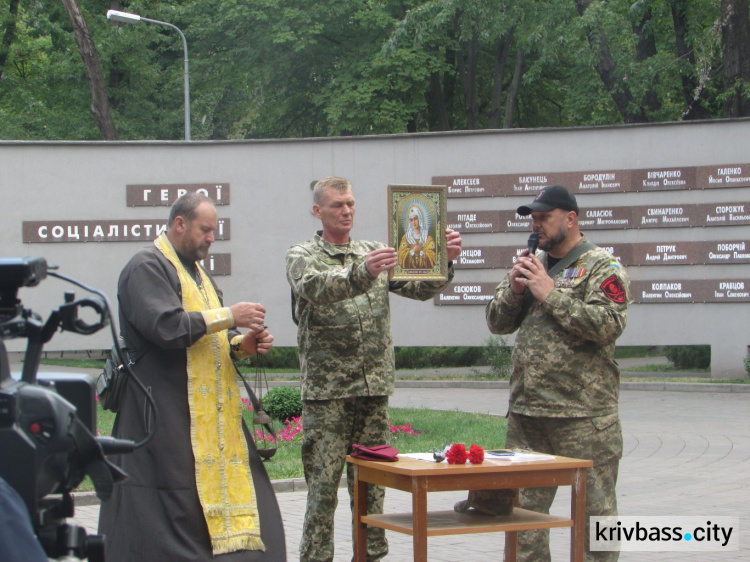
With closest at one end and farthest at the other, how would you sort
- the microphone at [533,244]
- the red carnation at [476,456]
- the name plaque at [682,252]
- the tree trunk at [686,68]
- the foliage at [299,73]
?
the red carnation at [476,456] < the microphone at [533,244] < the name plaque at [682,252] < the tree trunk at [686,68] < the foliage at [299,73]

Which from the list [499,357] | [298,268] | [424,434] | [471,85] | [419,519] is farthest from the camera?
[471,85]

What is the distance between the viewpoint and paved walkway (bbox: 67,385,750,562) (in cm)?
715

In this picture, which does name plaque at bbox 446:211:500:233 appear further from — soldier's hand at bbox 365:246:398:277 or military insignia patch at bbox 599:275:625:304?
soldier's hand at bbox 365:246:398:277

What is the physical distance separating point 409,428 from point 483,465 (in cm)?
764

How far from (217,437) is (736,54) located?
19.2 meters

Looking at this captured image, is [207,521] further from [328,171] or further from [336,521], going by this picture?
[328,171]

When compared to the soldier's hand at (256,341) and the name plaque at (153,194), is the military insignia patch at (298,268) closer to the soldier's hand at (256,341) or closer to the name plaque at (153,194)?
the soldier's hand at (256,341)

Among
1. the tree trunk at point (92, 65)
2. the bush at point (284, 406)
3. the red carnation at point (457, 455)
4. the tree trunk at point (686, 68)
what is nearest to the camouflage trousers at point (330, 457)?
the red carnation at point (457, 455)

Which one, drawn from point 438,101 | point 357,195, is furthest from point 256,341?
point 438,101

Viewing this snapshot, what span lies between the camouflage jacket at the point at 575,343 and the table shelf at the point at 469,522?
23.7 inches

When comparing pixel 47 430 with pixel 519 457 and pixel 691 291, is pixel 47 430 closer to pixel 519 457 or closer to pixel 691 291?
pixel 519 457

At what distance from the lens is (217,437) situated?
16.5 ft

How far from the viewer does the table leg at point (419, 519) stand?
4.46 metres

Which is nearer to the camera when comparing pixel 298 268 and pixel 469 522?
pixel 469 522
